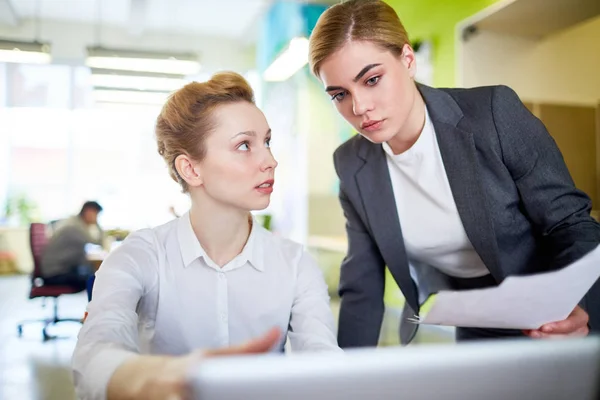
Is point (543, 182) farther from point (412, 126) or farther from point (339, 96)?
point (339, 96)

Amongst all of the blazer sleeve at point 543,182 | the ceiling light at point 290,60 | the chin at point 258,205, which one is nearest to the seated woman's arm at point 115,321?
the chin at point 258,205

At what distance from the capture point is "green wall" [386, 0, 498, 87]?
3727 mm

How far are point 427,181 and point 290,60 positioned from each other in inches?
154

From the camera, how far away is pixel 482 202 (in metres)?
1.21

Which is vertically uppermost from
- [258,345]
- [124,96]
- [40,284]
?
[124,96]

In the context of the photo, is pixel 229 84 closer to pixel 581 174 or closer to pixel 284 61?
pixel 581 174

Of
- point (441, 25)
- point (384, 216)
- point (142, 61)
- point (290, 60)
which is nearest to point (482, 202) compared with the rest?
point (384, 216)

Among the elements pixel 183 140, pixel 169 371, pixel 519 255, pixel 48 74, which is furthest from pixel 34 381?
pixel 48 74

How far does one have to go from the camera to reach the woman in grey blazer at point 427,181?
3.82 feet

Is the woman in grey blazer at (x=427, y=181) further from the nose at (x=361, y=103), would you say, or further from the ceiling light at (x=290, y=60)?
the ceiling light at (x=290, y=60)

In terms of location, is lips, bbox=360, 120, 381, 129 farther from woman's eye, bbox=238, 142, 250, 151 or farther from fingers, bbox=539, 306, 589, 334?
fingers, bbox=539, 306, 589, 334

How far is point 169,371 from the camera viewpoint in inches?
Answer: 19.3

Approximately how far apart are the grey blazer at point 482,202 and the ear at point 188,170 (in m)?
0.38

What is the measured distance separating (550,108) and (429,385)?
2932mm
